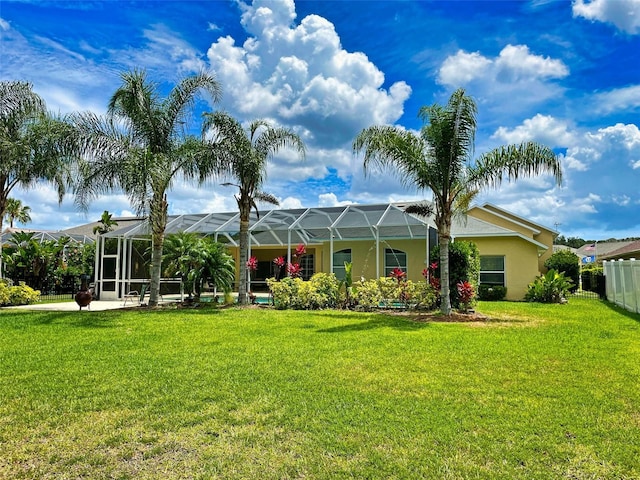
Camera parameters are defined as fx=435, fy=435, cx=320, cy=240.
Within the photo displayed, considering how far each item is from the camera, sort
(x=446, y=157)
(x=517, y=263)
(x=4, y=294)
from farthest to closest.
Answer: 1. (x=517, y=263)
2. (x=4, y=294)
3. (x=446, y=157)

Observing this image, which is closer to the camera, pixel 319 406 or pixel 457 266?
pixel 319 406

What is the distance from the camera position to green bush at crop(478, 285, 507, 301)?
20953 millimetres

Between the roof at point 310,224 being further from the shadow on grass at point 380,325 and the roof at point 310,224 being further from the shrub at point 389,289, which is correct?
the shadow on grass at point 380,325

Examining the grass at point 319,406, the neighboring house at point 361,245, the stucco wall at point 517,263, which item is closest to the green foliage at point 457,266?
the neighboring house at point 361,245

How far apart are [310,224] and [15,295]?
39.8ft

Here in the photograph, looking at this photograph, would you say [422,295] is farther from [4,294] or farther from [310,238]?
[4,294]

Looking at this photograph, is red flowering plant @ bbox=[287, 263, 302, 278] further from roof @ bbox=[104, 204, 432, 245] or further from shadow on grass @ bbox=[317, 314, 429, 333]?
shadow on grass @ bbox=[317, 314, 429, 333]

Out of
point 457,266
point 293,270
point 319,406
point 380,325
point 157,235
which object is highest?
point 157,235

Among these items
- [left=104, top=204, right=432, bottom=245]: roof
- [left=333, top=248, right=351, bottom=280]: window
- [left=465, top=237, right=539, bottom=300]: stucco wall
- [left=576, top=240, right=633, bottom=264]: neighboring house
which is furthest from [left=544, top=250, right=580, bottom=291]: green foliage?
[left=576, top=240, right=633, bottom=264]: neighboring house

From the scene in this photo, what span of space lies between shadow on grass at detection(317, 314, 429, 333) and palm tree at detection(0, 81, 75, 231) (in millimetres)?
11438

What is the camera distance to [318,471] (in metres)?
3.48

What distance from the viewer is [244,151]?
16.2 m

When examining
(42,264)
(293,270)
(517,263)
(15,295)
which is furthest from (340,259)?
(42,264)

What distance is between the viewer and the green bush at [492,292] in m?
21.0
